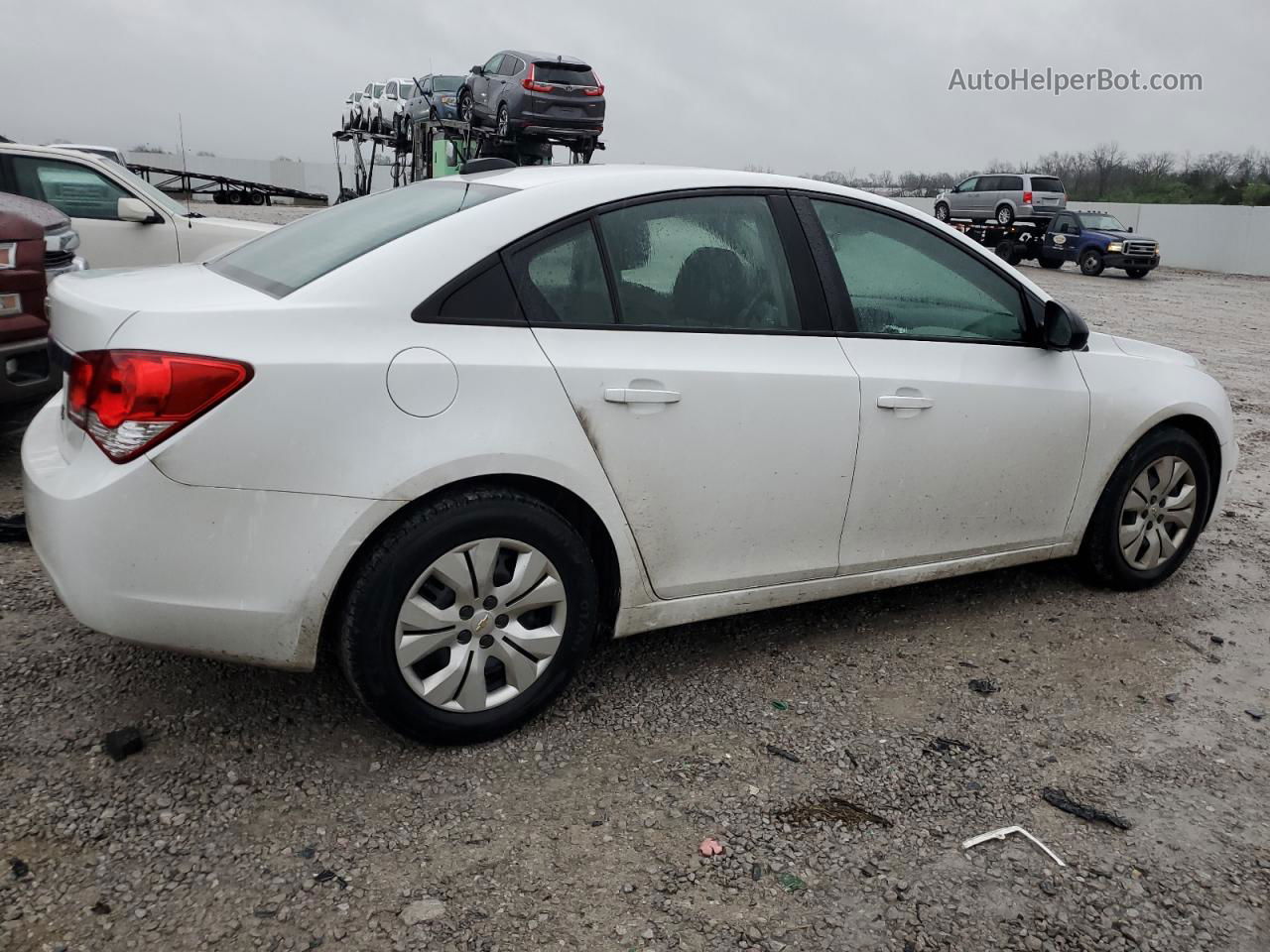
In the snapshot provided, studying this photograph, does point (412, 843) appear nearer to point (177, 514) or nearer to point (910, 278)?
point (177, 514)

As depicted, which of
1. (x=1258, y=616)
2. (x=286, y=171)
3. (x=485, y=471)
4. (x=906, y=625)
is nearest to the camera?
(x=485, y=471)

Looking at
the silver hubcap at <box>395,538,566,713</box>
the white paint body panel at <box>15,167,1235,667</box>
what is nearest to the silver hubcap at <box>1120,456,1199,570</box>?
the white paint body panel at <box>15,167,1235,667</box>

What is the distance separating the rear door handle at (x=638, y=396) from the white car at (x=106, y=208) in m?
5.46

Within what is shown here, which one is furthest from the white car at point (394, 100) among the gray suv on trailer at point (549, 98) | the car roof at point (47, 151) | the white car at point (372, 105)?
the car roof at point (47, 151)

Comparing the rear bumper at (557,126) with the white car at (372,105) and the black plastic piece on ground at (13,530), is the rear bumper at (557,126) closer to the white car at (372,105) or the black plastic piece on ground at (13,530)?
the white car at (372,105)

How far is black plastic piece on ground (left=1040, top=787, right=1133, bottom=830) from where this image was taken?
2.68m

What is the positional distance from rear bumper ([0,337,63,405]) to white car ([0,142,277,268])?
114 inches

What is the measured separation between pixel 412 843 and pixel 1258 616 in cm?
347

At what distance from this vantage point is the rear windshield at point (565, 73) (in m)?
20.6

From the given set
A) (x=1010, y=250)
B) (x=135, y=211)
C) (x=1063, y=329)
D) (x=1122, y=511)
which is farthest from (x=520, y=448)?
(x=1010, y=250)

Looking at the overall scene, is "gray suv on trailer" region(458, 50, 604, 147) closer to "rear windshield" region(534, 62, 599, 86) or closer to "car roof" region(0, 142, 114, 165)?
"rear windshield" region(534, 62, 599, 86)

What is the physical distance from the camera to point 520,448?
8.75ft

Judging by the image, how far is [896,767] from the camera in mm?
2885

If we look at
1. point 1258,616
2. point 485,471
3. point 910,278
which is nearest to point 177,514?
point 485,471
